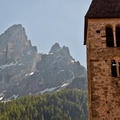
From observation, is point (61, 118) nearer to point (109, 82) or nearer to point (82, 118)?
point (82, 118)

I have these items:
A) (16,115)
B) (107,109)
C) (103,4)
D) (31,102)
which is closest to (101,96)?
(107,109)

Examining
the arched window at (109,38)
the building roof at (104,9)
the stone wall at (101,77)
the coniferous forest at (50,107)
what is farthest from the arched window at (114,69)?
the coniferous forest at (50,107)

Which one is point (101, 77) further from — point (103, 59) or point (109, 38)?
point (109, 38)

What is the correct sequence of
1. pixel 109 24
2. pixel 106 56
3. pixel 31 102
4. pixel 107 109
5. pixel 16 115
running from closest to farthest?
pixel 107 109 → pixel 106 56 → pixel 109 24 → pixel 16 115 → pixel 31 102

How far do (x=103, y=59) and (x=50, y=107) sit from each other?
123874 mm

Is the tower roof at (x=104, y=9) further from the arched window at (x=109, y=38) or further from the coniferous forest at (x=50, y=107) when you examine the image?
the coniferous forest at (x=50, y=107)

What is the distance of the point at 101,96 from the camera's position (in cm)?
1641

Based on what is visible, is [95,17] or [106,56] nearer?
[106,56]

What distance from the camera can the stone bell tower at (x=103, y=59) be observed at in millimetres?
16219

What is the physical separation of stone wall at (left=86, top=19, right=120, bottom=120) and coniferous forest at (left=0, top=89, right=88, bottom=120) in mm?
98247

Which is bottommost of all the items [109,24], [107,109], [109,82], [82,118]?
[82,118]

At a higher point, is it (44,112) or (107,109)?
(107,109)

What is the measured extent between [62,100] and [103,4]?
131m

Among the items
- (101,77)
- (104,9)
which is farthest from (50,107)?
(101,77)
